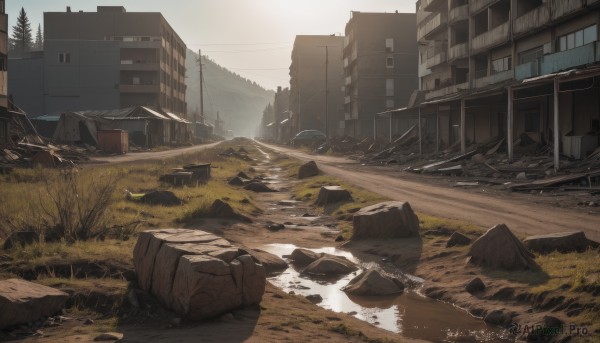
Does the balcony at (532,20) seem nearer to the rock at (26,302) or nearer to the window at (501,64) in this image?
the window at (501,64)

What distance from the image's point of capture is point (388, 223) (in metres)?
12.6

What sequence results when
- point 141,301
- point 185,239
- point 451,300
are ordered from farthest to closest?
1. point 451,300
2. point 185,239
3. point 141,301

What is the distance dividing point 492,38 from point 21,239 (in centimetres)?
3532

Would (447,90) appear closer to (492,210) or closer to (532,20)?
(532,20)

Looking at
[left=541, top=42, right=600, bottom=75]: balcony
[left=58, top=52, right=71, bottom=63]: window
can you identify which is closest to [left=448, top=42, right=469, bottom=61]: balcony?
[left=541, top=42, right=600, bottom=75]: balcony

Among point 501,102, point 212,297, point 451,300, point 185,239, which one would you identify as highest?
point 501,102

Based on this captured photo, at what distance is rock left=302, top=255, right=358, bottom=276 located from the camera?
1005 cm

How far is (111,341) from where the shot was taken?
18.8 feet

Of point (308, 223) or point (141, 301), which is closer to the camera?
point (141, 301)

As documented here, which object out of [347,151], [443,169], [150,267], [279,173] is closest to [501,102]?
[443,169]

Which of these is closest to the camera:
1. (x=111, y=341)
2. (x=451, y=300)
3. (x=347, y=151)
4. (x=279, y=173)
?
(x=111, y=341)

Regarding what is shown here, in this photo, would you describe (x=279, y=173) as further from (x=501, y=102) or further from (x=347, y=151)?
(x=347, y=151)

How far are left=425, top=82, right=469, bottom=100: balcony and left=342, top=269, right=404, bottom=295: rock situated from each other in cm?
3637

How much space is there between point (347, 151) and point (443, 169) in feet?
102
